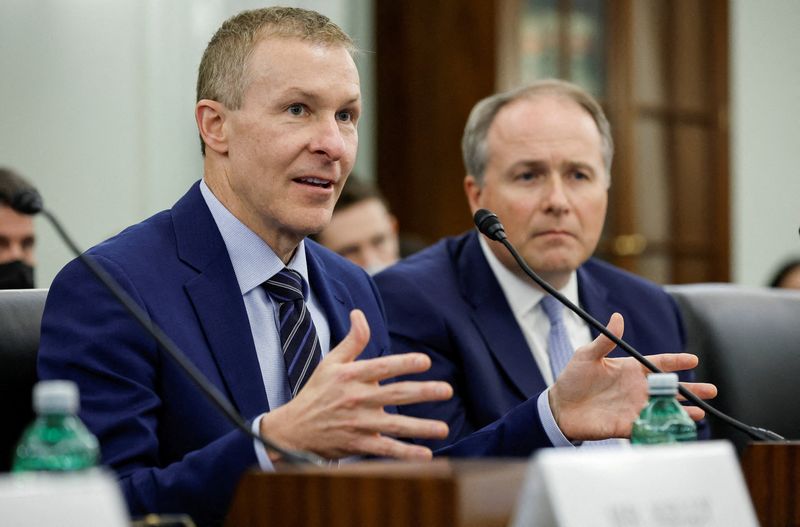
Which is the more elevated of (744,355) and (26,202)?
(26,202)

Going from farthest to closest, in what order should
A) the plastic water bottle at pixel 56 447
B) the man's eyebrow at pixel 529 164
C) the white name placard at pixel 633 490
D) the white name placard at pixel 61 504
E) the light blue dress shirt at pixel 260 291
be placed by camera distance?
1. the man's eyebrow at pixel 529 164
2. the light blue dress shirt at pixel 260 291
3. the plastic water bottle at pixel 56 447
4. the white name placard at pixel 633 490
5. the white name placard at pixel 61 504

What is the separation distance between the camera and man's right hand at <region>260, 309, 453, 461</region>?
4.71ft

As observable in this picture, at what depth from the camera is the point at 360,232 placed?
4.07 m

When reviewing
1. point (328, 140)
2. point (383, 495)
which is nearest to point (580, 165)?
point (328, 140)

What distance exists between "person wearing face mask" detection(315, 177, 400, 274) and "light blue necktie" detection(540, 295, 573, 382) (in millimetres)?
1488

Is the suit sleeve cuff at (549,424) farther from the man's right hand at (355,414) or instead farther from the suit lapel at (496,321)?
the suit lapel at (496,321)

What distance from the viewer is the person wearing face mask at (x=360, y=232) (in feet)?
13.3

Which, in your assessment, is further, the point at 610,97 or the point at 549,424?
the point at 610,97

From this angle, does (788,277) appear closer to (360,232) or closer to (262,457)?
(360,232)

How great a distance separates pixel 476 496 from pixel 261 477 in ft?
0.77

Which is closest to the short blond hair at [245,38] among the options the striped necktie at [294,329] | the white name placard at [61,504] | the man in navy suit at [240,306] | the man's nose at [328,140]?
the man in navy suit at [240,306]

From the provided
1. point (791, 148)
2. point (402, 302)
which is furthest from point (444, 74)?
point (402, 302)

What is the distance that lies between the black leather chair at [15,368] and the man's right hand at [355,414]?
1.78ft

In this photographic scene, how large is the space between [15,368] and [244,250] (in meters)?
0.39
